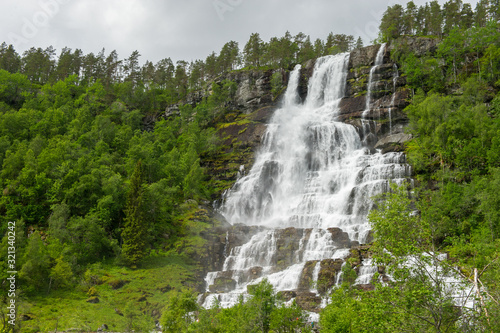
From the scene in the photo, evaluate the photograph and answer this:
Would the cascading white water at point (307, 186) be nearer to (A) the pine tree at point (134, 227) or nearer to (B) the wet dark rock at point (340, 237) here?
(B) the wet dark rock at point (340, 237)

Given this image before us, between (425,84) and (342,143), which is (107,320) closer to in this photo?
(342,143)

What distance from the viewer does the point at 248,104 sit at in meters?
83.0

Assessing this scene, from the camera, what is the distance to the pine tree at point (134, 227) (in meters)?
42.4

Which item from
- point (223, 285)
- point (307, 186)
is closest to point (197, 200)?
point (307, 186)

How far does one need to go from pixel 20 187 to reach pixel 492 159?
57387 millimetres

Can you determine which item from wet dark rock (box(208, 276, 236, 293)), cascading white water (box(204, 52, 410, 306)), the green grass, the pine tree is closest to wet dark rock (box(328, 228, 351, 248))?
cascading white water (box(204, 52, 410, 306))

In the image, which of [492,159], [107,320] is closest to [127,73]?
[107,320]

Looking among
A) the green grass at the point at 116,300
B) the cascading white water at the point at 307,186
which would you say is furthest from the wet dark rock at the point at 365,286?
the green grass at the point at 116,300

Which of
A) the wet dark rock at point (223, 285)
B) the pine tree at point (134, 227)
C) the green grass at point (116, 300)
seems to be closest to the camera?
the green grass at point (116, 300)

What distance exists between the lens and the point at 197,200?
2267 inches

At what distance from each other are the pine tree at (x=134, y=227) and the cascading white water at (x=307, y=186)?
9.10 meters

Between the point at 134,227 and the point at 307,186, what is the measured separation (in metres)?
26.8

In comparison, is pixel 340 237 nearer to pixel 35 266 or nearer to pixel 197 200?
pixel 197 200

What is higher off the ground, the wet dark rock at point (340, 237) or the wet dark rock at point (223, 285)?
the wet dark rock at point (340, 237)
